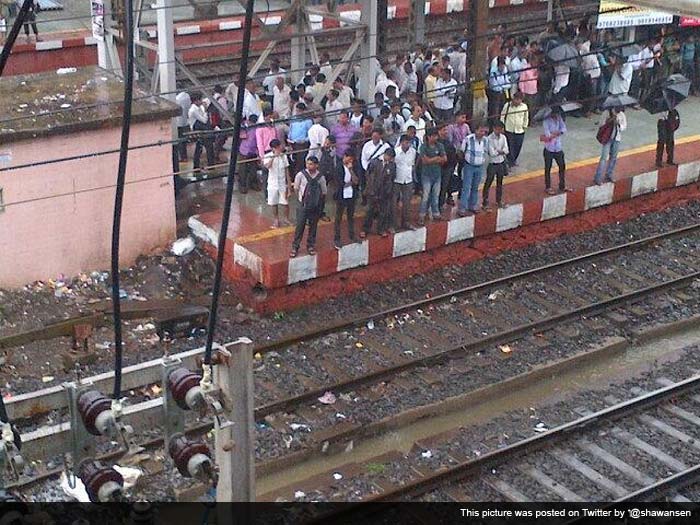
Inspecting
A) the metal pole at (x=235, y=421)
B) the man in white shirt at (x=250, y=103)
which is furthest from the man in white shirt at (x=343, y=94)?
the metal pole at (x=235, y=421)

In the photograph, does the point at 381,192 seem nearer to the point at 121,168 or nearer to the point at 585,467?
the point at 585,467

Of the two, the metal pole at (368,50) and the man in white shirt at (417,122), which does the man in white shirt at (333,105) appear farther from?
the man in white shirt at (417,122)

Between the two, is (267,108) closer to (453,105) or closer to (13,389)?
(453,105)

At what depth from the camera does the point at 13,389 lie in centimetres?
1084

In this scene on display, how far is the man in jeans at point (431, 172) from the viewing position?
13.3 m

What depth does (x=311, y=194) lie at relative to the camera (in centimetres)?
1249

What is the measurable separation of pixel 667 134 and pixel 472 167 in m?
3.72

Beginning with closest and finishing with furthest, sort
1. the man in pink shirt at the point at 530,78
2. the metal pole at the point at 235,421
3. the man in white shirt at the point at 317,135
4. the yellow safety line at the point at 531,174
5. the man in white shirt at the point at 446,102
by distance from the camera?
the metal pole at the point at 235,421 → the yellow safety line at the point at 531,174 → the man in white shirt at the point at 317,135 → the man in white shirt at the point at 446,102 → the man in pink shirt at the point at 530,78

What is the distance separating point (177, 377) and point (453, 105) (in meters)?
11.9

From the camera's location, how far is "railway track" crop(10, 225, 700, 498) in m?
11.0

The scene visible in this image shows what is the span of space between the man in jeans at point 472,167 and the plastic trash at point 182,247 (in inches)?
132

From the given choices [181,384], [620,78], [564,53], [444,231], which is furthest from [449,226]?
[181,384]

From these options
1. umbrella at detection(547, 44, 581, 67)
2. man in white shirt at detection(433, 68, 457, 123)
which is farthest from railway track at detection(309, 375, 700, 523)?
umbrella at detection(547, 44, 581, 67)

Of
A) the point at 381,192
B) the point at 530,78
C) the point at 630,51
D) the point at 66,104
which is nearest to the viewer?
the point at 381,192
